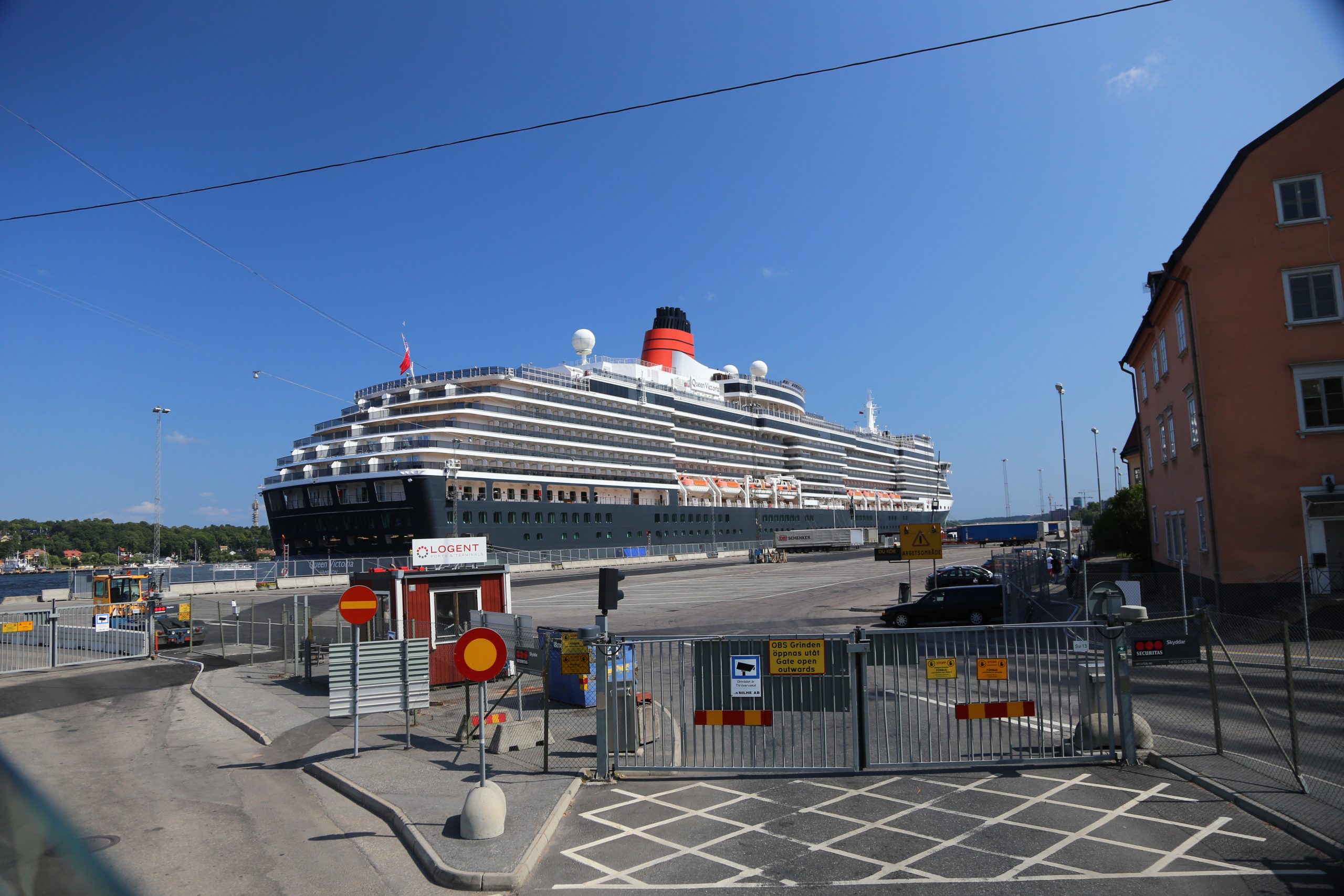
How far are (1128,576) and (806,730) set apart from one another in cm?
1787

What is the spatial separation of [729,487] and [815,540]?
36.8 ft

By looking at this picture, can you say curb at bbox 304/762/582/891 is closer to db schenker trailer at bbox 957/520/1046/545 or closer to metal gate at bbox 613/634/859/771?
metal gate at bbox 613/634/859/771

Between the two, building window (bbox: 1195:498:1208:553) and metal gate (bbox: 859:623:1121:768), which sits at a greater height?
building window (bbox: 1195:498:1208:553)

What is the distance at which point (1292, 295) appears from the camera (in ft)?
61.7

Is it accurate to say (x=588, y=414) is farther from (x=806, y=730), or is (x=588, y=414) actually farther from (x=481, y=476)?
(x=806, y=730)

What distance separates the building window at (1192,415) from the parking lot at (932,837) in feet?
51.6

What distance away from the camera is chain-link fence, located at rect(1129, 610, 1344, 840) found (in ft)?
23.5

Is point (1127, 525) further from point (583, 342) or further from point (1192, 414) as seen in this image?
point (583, 342)

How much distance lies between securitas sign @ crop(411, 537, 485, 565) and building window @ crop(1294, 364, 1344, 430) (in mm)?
19616

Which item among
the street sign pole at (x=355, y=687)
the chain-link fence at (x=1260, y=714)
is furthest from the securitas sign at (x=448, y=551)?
the chain-link fence at (x=1260, y=714)

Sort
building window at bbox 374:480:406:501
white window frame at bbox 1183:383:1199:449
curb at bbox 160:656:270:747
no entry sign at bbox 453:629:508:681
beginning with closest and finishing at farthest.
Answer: no entry sign at bbox 453:629:508:681 → curb at bbox 160:656:270:747 → white window frame at bbox 1183:383:1199:449 → building window at bbox 374:480:406:501

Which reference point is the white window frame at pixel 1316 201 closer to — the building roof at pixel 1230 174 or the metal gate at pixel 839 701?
the building roof at pixel 1230 174

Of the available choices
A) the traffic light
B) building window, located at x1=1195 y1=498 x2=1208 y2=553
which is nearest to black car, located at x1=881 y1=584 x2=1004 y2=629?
building window, located at x1=1195 y1=498 x2=1208 y2=553

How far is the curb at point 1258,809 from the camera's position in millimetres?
5879
